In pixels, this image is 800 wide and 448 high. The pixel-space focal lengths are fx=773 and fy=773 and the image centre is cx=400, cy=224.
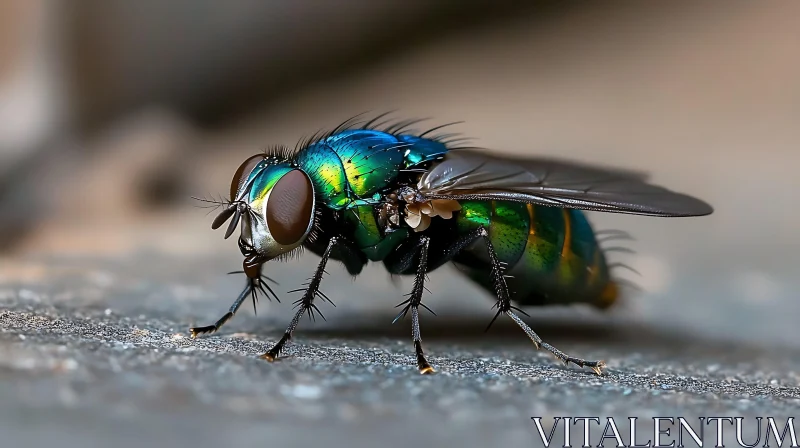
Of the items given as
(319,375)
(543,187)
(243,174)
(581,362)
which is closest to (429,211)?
(543,187)

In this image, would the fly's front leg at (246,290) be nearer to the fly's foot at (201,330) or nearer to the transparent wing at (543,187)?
the fly's foot at (201,330)

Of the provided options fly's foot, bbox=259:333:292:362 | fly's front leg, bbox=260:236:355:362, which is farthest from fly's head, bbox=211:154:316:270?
fly's foot, bbox=259:333:292:362

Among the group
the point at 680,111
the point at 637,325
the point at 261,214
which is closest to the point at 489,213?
the point at 261,214

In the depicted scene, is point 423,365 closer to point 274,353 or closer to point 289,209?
point 274,353

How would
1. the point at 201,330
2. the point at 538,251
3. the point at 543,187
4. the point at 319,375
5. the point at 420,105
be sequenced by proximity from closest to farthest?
the point at 319,375, the point at 201,330, the point at 543,187, the point at 538,251, the point at 420,105

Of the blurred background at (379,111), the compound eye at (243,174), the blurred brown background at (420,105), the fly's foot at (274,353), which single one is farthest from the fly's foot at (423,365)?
the blurred brown background at (420,105)

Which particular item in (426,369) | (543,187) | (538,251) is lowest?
(426,369)
